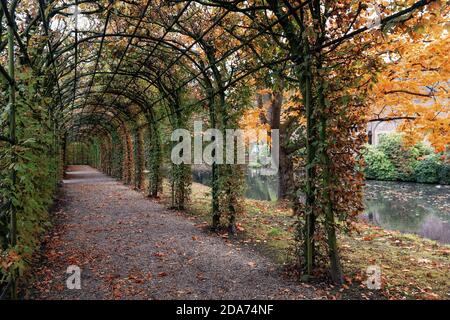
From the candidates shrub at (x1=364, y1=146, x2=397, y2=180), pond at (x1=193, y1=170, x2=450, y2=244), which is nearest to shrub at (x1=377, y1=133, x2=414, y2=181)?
shrub at (x1=364, y1=146, x2=397, y2=180)

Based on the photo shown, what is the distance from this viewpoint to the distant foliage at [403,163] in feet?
69.5

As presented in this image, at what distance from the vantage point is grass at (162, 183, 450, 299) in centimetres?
427

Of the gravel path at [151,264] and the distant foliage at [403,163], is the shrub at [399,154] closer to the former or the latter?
the distant foliage at [403,163]

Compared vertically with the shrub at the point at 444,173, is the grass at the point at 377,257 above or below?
below

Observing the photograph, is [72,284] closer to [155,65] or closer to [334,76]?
[334,76]

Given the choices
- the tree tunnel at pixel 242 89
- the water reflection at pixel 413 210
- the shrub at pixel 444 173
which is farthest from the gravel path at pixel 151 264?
the shrub at pixel 444 173

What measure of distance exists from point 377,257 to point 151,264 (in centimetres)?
377

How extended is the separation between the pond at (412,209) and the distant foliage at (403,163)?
1.15m

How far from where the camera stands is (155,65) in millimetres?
9359

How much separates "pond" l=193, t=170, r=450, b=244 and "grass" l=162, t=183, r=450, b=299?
2247 mm

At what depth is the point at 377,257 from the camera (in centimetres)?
587

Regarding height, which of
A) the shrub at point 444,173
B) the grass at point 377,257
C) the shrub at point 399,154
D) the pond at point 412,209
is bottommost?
the pond at point 412,209

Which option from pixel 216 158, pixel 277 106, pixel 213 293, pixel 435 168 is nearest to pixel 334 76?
pixel 213 293
